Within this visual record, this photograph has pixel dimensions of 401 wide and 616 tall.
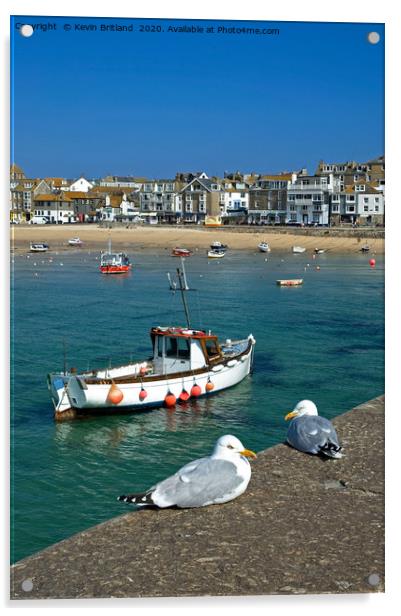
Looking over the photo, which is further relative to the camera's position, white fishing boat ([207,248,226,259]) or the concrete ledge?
white fishing boat ([207,248,226,259])

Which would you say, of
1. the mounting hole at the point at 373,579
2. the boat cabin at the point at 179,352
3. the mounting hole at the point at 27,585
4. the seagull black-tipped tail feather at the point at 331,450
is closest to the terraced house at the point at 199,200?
the boat cabin at the point at 179,352

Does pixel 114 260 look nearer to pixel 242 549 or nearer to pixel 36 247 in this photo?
pixel 36 247

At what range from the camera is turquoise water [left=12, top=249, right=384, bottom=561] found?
11.0 meters

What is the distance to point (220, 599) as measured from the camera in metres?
5.04

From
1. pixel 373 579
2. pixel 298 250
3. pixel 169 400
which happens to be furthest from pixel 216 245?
pixel 373 579

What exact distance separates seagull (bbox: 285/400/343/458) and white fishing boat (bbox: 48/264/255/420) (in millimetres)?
7947

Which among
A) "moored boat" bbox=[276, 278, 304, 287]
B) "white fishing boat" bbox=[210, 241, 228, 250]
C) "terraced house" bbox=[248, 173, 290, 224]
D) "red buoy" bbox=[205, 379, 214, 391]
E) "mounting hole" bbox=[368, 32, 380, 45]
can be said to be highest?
"terraced house" bbox=[248, 173, 290, 224]

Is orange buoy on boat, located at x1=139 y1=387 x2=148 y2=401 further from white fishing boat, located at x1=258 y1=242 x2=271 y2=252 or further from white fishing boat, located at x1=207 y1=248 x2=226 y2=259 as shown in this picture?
white fishing boat, located at x1=258 y1=242 x2=271 y2=252

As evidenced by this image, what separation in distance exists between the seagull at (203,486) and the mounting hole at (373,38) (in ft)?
11.5

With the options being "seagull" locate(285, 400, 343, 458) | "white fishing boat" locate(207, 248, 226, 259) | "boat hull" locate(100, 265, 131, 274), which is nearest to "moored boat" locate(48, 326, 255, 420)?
"seagull" locate(285, 400, 343, 458)

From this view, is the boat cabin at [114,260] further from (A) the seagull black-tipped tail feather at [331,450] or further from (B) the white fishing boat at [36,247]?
(A) the seagull black-tipped tail feather at [331,450]

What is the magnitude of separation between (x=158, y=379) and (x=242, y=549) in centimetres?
1028

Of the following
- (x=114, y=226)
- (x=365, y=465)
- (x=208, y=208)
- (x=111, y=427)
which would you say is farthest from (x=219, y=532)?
(x=208, y=208)
